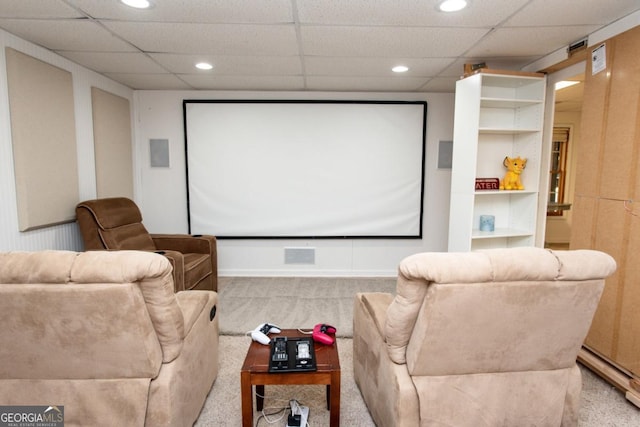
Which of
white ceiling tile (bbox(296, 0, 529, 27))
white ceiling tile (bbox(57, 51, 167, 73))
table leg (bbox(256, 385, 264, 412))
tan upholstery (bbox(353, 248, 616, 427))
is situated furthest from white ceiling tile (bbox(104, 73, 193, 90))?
tan upholstery (bbox(353, 248, 616, 427))

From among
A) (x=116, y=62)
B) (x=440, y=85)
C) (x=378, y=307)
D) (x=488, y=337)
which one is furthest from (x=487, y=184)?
(x=116, y=62)

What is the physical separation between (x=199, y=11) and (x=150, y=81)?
2.01 metres

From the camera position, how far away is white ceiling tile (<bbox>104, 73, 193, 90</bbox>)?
3576 millimetres

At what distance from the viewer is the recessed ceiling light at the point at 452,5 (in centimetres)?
198

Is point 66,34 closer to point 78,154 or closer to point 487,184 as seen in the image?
point 78,154

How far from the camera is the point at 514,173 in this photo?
317 cm

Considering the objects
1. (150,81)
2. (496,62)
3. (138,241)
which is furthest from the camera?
(150,81)

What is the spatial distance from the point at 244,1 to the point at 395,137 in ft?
8.60

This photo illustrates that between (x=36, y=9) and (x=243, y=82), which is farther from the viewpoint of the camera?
(x=243, y=82)

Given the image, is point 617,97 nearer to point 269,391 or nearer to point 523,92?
point 523,92

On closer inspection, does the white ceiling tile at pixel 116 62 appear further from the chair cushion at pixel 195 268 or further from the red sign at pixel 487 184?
the red sign at pixel 487 184

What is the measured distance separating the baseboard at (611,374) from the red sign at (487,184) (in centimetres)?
143

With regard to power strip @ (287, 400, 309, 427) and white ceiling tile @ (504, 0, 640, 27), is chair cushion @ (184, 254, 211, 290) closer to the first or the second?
power strip @ (287, 400, 309, 427)

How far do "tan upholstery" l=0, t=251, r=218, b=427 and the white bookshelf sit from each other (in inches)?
95.3
